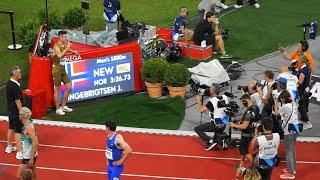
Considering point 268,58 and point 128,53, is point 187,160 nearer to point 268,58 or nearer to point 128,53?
point 128,53

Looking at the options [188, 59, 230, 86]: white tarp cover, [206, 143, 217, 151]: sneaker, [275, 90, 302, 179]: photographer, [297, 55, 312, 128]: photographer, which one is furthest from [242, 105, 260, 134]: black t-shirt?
[188, 59, 230, 86]: white tarp cover

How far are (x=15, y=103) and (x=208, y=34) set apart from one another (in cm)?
797

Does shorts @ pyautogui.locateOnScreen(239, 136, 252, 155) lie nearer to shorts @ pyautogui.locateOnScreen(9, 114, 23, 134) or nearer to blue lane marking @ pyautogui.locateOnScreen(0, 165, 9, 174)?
shorts @ pyautogui.locateOnScreen(9, 114, 23, 134)

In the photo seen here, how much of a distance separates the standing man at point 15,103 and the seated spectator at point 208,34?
7.51m

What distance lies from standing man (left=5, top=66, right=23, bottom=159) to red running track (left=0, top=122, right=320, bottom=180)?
0.46 meters

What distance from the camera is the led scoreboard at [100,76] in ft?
51.7

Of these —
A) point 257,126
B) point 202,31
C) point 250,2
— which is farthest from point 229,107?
point 250,2

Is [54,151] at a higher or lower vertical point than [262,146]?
lower

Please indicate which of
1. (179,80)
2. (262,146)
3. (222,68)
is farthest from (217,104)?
(222,68)

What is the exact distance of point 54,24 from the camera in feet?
65.0

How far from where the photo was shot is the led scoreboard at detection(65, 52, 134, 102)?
620 inches

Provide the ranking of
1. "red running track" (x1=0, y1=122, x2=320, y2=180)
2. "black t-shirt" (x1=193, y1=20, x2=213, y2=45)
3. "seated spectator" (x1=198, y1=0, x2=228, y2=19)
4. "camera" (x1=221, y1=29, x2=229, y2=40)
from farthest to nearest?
"seated spectator" (x1=198, y1=0, x2=228, y2=19)
"camera" (x1=221, y1=29, x2=229, y2=40)
"black t-shirt" (x1=193, y1=20, x2=213, y2=45)
"red running track" (x1=0, y1=122, x2=320, y2=180)

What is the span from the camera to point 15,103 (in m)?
12.7

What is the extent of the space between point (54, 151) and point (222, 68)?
5.45m
